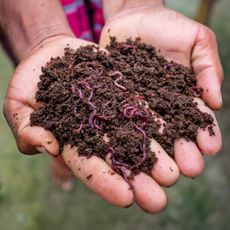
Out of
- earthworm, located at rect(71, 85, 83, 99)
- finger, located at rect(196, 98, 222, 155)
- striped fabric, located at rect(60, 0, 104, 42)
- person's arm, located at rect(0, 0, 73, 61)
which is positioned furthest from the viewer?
striped fabric, located at rect(60, 0, 104, 42)

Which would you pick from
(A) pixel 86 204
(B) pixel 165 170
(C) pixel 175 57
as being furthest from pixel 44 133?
(A) pixel 86 204

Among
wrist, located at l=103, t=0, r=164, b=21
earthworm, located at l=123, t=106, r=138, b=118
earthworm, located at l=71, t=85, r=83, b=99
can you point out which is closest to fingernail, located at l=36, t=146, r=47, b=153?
earthworm, located at l=71, t=85, r=83, b=99

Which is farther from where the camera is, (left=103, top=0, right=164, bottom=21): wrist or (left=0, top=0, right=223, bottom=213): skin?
(left=103, top=0, right=164, bottom=21): wrist

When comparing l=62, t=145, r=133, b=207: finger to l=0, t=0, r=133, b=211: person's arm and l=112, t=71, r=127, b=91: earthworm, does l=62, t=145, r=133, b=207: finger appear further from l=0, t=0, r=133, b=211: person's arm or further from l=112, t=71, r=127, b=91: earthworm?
l=112, t=71, r=127, b=91: earthworm

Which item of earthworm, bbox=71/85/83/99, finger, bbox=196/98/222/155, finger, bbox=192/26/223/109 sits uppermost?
finger, bbox=192/26/223/109

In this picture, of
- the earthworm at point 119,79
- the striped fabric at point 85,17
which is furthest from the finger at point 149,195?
the striped fabric at point 85,17

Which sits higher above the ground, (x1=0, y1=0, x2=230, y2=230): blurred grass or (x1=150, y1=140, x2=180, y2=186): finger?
(x1=150, y1=140, x2=180, y2=186): finger

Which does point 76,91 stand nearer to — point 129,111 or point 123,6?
point 129,111

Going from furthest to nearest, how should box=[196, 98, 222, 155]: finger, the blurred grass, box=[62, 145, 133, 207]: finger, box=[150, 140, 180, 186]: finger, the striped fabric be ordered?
the blurred grass, the striped fabric, box=[196, 98, 222, 155]: finger, box=[150, 140, 180, 186]: finger, box=[62, 145, 133, 207]: finger
